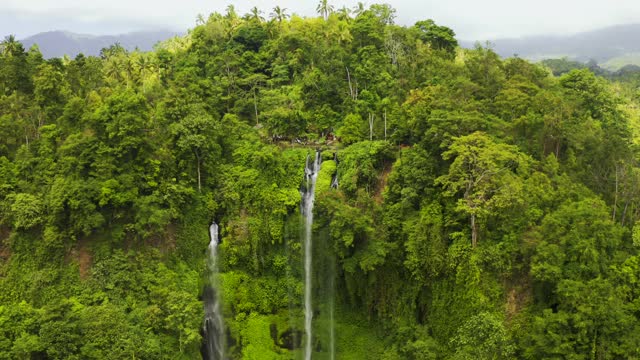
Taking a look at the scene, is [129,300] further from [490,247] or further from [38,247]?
[490,247]

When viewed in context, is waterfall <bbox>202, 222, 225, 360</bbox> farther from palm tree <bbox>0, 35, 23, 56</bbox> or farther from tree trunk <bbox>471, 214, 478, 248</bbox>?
palm tree <bbox>0, 35, 23, 56</bbox>

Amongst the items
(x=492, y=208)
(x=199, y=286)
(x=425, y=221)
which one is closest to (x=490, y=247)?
(x=492, y=208)

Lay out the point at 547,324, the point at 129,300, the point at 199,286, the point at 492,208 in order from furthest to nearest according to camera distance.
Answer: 1. the point at 199,286
2. the point at 129,300
3. the point at 492,208
4. the point at 547,324

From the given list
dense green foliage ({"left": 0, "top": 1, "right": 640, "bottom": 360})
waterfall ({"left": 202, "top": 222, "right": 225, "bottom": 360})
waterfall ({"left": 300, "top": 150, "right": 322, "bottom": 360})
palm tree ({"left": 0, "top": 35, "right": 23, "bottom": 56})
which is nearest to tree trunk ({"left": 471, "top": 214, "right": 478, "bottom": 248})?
dense green foliage ({"left": 0, "top": 1, "right": 640, "bottom": 360})

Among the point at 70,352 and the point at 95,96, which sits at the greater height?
the point at 95,96

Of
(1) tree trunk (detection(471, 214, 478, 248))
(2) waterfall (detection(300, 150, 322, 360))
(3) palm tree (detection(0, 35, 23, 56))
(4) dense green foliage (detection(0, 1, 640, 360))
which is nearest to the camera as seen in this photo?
(4) dense green foliage (detection(0, 1, 640, 360))

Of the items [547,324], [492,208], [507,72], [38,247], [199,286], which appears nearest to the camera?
[547,324]

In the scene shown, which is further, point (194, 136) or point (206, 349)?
point (194, 136)
